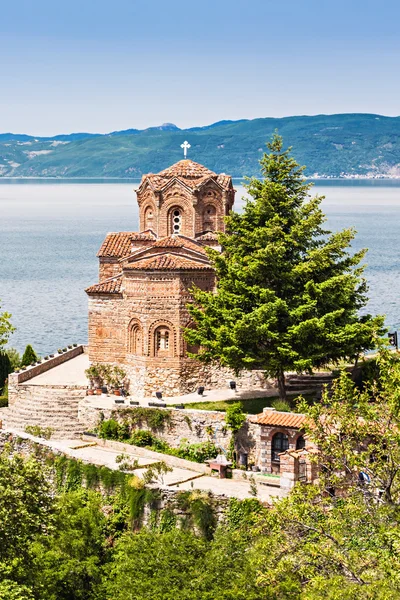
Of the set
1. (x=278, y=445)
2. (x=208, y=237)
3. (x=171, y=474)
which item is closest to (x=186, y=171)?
(x=208, y=237)

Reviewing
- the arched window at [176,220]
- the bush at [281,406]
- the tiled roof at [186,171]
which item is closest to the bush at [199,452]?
the bush at [281,406]

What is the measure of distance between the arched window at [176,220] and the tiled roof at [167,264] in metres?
3.53

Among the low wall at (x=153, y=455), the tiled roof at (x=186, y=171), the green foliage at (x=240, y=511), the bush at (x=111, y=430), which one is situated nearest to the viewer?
the green foliage at (x=240, y=511)

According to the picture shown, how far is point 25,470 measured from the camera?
2566 cm

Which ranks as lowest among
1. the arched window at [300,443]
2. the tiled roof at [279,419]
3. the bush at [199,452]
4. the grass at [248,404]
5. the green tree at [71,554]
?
the green tree at [71,554]

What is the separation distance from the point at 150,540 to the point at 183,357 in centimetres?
1235

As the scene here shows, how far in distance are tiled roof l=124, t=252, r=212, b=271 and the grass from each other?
5.42 m

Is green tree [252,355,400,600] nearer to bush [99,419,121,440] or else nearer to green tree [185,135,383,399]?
green tree [185,135,383,399]

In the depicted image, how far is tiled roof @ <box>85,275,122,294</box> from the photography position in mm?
39969

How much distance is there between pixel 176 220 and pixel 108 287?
433cm

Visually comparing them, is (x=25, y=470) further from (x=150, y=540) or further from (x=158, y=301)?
(x=158, y=301)

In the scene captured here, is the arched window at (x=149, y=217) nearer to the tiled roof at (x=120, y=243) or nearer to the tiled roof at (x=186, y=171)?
the tiled roof at (x=120, y=243)

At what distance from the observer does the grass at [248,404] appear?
34281mm

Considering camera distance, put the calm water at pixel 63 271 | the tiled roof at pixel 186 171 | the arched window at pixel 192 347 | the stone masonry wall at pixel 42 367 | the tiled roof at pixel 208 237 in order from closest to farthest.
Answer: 1. the arched window at pixel 192 347
2. the stone masonry wall at pixel 42 367
3. the tiled roof at pixel 208 237
4. the tiled roof at pixel 186 171
5. the calm water at pixel 63 271
